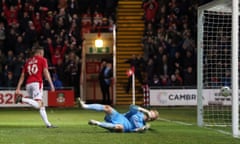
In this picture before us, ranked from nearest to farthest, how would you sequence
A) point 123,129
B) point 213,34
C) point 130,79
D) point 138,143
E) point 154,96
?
1. point 138,143
2. point 123,129
3. point 213,34
4. point 154,96
5. point 130,79

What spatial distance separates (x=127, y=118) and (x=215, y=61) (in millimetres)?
11162

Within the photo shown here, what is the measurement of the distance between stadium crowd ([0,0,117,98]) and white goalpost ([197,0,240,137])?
22.1 ft

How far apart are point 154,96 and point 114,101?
8.59 feet

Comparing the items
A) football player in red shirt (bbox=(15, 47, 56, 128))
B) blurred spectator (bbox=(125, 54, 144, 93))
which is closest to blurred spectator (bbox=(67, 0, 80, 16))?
blurred spectator (bbox=(125, 54, 144, 93))

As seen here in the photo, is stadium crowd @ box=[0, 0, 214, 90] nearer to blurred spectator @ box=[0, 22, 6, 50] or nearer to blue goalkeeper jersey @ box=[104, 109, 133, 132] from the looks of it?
blurred spectator @ box=[0, 22, 6, 50]

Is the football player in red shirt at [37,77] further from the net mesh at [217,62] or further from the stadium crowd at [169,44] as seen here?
the stadium crowd at [169,44]

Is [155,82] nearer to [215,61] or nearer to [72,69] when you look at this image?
[72,69]

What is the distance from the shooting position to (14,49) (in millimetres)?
29281

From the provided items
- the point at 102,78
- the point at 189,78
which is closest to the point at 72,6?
the point at 102,78

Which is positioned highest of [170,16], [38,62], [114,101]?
[170,16]

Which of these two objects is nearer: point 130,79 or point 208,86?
point 208,86

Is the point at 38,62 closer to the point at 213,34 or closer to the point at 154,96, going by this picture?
the point at 213,34

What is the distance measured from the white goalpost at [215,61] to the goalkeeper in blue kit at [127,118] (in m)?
3.72

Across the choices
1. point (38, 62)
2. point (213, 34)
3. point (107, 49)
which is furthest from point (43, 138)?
point (107, 49)
